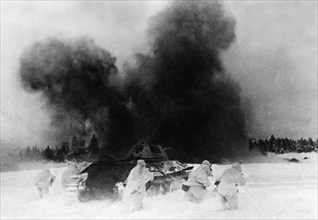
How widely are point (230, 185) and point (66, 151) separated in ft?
7.34

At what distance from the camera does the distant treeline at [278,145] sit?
6.14 m

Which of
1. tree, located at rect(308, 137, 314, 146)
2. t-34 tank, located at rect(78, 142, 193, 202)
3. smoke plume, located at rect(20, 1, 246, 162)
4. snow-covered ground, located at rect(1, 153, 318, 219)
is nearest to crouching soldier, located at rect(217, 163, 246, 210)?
snow-covered ground, located at rect(1, 153, 318, 219)

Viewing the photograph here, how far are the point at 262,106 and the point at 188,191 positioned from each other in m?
1.58

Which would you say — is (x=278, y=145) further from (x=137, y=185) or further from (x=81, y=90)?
(x=81, y=90)

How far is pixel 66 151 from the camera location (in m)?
6.05

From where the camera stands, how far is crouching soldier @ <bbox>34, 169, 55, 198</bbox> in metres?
5.94

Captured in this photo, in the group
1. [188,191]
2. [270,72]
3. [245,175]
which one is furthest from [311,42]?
[188,191]

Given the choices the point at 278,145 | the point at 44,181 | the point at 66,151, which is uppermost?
the point at 278,145

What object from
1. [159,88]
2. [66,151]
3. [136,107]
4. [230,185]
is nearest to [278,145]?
[230,185]

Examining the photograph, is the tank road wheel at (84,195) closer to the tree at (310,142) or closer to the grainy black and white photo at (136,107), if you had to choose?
the grainy black and white photo at (136,107)

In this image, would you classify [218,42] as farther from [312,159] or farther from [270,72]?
[312,159]

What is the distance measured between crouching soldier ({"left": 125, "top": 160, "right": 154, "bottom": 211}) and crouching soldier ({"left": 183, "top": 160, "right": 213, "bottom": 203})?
532 millimetres

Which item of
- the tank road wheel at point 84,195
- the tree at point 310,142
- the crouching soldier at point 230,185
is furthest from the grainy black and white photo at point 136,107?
the tree at point 310,142

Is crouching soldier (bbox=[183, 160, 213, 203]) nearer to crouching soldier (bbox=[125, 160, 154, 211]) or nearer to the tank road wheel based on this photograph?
crouching soldier (bbox=[125, 160, 154, 211])
